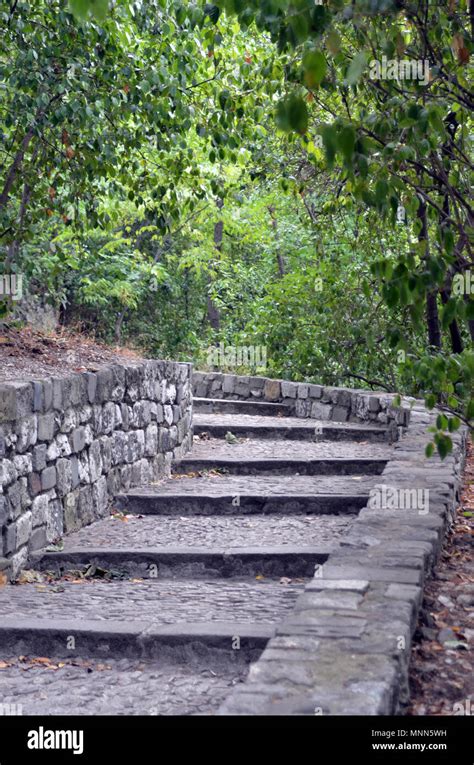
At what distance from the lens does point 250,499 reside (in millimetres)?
7504

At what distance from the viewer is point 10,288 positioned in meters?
7.58

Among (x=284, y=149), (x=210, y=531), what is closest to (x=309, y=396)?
(x=284, y=149)

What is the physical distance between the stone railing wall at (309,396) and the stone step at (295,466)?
114 centimetres

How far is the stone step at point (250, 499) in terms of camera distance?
7.39 meters

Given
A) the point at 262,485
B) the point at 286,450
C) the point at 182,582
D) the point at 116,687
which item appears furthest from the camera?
the point at 286,450

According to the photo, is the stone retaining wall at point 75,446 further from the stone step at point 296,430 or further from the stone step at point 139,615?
the stone step at point 296,430

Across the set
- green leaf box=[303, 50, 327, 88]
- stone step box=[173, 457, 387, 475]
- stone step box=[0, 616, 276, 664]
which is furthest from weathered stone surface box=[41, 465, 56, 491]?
green leaf box=[303, 50, 327, 88]

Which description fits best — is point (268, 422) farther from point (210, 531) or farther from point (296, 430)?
point (210, 531)

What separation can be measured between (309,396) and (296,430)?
127 centimetres

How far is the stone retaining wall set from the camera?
5.82m

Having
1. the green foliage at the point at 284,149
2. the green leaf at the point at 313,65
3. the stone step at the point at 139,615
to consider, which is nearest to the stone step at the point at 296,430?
the green foliage at the point at 284,149
